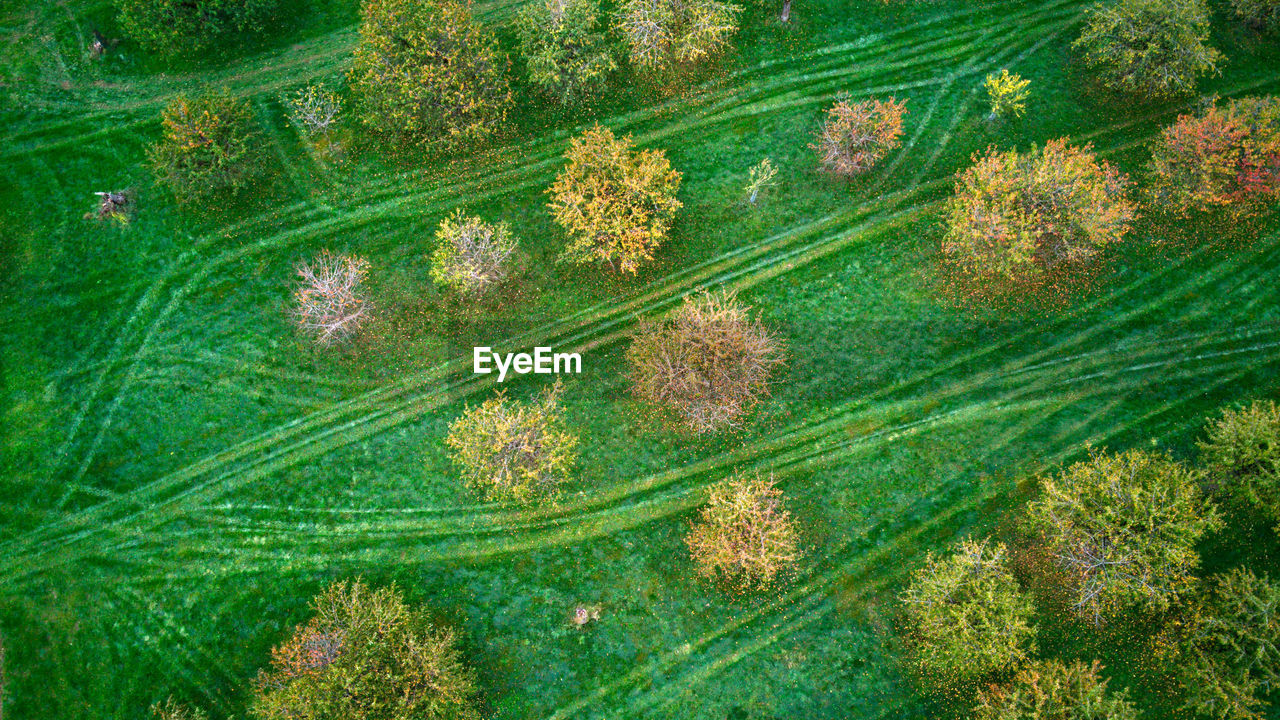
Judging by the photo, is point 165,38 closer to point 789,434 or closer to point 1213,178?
point 789,434

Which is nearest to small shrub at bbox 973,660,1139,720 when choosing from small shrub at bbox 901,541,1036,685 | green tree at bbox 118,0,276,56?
small shrub at bbox 901,541,1036,685

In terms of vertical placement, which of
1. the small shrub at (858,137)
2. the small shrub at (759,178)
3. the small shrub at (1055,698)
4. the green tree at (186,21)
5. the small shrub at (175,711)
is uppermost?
the green tree at (186,21)

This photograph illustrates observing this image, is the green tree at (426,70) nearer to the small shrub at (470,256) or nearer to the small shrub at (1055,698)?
the small shrub at (470,256)

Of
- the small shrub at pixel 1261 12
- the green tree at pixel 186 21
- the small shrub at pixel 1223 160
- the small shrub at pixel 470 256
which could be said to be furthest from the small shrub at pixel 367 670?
the small shrub at pixel 1261 12

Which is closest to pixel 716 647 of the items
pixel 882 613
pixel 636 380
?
pixel 882 613

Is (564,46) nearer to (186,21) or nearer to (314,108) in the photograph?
(314,108)

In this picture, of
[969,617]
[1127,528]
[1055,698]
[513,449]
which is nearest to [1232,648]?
[1127,528]
